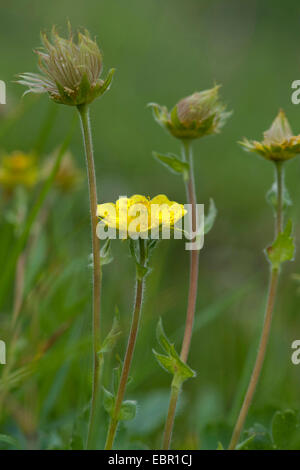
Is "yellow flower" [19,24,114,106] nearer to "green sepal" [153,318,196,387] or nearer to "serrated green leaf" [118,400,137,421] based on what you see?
"green sepal" [153,318,196,387]

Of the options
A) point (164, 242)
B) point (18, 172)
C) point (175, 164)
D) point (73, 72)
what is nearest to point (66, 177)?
point (18, 172)

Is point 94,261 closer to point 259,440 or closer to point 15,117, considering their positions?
point 259,440

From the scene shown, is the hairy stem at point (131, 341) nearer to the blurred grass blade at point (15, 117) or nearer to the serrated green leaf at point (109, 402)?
the serrated green leaf at point (109, 402)

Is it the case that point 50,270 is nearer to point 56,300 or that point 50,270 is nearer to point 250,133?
point 56,300

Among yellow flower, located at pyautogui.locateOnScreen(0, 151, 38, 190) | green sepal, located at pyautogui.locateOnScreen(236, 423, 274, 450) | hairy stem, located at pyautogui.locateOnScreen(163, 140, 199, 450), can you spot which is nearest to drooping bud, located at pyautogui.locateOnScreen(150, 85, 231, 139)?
hairy stem, located at pyautogui.locateOnScreen(163, 140, 199, 450)

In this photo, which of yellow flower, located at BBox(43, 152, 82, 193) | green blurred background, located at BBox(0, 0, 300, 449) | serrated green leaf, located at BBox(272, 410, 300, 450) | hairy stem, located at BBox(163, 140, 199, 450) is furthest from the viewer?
yellow flower, located at BBox(43, 152, 82, 193)

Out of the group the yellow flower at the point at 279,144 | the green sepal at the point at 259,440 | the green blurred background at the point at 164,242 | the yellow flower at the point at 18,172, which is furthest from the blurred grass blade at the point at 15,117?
the green sepal at the point at 259,440

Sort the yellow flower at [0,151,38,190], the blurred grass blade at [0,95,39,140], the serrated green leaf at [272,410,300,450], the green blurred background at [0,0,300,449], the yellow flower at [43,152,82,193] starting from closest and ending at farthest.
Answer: the serrated green leaf at [272,410,300,450] → the green blurred background at [0,0,300,449] → the blurred grass blade at [0,95,39,140] → the yellow flower at [0,151,38,190] → the yellow flower at [43,152,82,193]

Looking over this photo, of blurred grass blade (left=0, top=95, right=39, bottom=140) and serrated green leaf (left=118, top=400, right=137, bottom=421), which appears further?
blurred grass blade (left=0, top=95, right=39, bottom=140)
